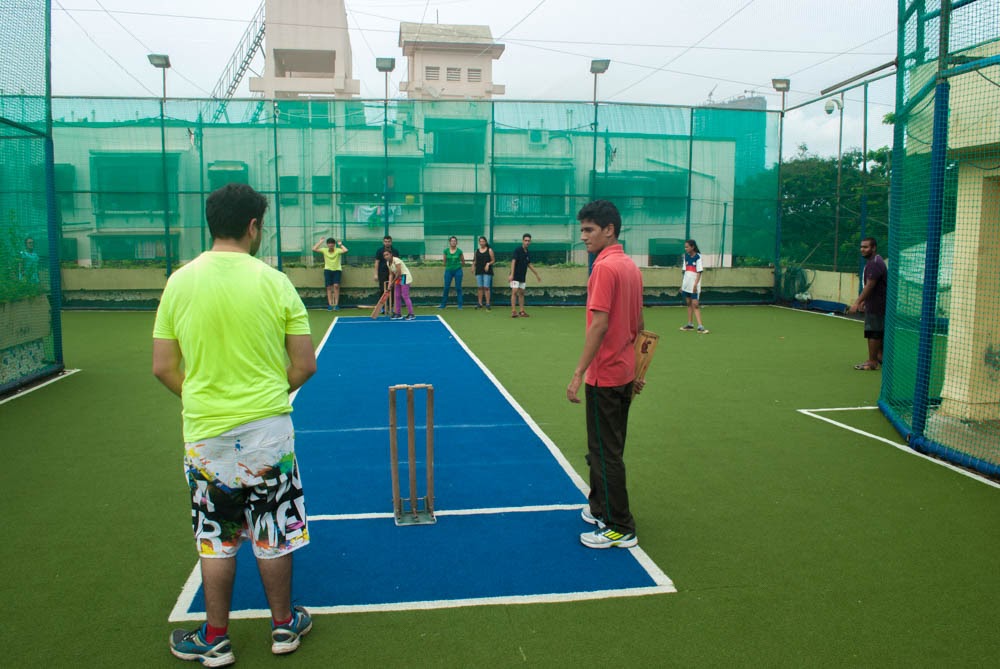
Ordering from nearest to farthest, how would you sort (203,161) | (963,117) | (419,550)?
(419,550) → (963,117) → (203,161)

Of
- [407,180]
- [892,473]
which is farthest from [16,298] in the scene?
[407,180]

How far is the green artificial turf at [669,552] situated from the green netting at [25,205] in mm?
851

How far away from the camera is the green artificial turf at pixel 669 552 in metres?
3.60

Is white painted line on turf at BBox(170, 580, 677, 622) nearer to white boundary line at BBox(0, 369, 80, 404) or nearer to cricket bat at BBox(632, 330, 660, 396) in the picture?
cricket bat at BBox(632, 330, 660, 396)

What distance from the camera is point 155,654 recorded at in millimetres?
3551

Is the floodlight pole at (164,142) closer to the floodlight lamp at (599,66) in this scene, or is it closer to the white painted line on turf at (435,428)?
the floodlight lamp at (599,66)

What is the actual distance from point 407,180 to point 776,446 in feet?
47.6

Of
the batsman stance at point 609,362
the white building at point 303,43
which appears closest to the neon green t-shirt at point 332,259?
the batsman stance at point 609,362

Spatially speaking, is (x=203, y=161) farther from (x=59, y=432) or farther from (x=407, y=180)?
(x=59, y=432)

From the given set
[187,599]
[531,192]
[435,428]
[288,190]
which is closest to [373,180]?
[288,190]

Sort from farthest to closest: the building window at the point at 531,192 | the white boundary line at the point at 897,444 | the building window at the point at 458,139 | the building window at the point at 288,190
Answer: the building window at the point at 531,192 → the building window at the point at 458,139 → the building window at the point at 288,190 → the white boundary line at the point at 897,444

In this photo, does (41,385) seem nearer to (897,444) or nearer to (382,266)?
(897,444)

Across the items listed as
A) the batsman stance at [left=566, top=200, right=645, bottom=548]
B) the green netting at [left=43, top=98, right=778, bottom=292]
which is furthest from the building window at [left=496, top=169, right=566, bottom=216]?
the batsman stance at [left=566, top=200, right=645, bottom=548]

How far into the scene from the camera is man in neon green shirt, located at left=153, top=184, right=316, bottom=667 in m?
3.22
